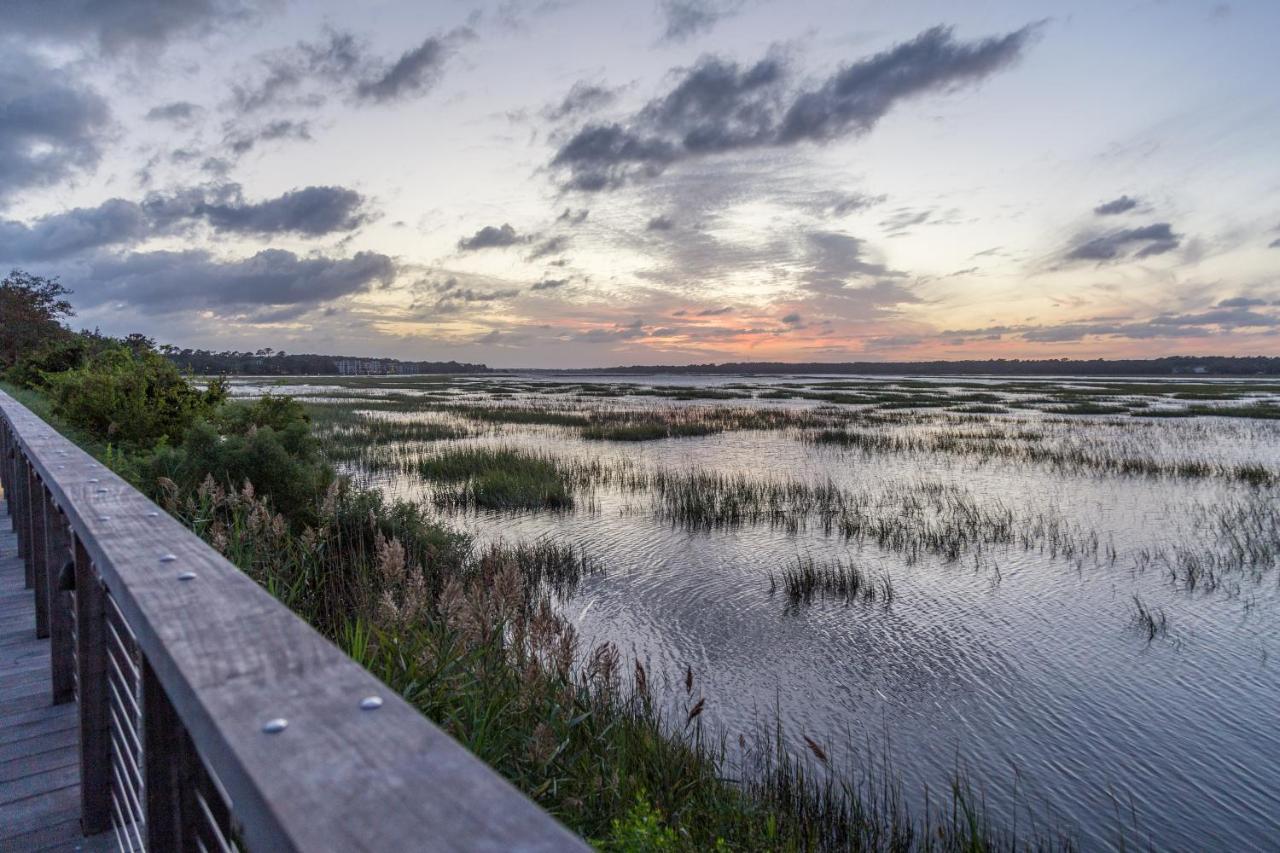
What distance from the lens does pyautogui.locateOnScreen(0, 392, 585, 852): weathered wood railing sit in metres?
0.72

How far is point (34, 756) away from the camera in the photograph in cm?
333

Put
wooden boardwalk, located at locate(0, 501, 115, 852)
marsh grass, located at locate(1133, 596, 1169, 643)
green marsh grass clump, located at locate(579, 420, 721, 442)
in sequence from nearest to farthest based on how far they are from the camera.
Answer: wooden boardwalk, located at locate(0, 501, 115, 852) → marsh grass, located at locate(1133, 596, 1169, 643) → green marsh grass clump, located at locate(579, 420, 721, 442)

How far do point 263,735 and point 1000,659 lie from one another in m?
9.25

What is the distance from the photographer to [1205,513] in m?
15.4

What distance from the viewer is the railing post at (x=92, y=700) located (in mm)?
2539

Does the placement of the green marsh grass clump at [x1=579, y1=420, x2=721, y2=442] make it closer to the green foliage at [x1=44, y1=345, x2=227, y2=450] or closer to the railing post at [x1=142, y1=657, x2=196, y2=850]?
the green foliage at [x1=44, y1=345, x2=227, y2=450]

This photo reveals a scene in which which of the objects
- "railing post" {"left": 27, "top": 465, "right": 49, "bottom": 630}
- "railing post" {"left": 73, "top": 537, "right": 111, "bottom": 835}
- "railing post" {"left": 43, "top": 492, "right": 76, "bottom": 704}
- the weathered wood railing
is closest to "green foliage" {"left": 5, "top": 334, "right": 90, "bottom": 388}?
"railing post" {"left": 27, "top": 465, "right": 49, "bottom": 630}

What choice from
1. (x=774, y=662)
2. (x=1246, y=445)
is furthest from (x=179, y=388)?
(x=1246, y=445)

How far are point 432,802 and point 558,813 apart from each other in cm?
322

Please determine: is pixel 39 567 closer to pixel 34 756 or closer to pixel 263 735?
pixel 34 756

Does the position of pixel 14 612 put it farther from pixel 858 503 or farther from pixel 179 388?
pixel 858 503

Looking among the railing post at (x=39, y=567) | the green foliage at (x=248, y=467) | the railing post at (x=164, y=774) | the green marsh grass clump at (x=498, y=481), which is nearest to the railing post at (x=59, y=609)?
the railing post at (x=39, y=567)

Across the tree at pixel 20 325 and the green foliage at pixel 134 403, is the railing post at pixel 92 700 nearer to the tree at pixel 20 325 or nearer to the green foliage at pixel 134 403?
the green foliage at pixel 134 403

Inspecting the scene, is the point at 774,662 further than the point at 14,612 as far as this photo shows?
Yes
